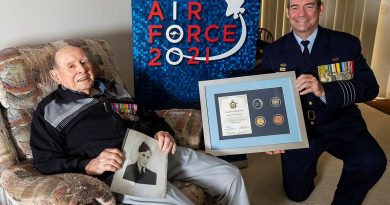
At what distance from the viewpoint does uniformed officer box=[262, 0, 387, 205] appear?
5.71 feet

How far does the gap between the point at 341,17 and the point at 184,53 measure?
8.00ft

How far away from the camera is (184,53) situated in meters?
2.05

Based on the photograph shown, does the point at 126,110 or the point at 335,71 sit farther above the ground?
the point at 335,71

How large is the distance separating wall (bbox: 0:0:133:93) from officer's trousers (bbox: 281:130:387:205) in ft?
4.42

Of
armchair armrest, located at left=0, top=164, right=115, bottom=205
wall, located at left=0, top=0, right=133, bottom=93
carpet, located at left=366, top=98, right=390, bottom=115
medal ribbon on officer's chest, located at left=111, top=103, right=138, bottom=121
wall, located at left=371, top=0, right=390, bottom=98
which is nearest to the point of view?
armchair armrest, located at left=0, top=164, right=115, bottom=205

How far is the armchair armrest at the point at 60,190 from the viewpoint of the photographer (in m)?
1.16

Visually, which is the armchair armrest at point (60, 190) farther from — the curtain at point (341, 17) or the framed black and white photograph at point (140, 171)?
the curtain at point (341, 17)

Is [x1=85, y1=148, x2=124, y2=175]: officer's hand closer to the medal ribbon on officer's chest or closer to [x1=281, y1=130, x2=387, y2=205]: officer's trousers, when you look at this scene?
the medal ribbon on officer's chest

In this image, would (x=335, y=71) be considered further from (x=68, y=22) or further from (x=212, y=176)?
(x=68, y=22)

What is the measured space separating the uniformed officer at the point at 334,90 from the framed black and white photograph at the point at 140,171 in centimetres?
61

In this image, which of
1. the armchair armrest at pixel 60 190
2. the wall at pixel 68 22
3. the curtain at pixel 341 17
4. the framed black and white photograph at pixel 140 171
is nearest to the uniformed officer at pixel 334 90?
the framed black and white photograph at pixel 140 171

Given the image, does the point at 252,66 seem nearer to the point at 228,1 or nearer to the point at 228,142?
the point at 228,1

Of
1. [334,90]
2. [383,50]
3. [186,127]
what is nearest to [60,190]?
[186,127]

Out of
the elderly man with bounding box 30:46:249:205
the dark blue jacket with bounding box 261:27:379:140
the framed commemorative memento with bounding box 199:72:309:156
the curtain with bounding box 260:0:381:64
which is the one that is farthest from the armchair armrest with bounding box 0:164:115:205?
the curtain with bounding box 260:0:381:64
